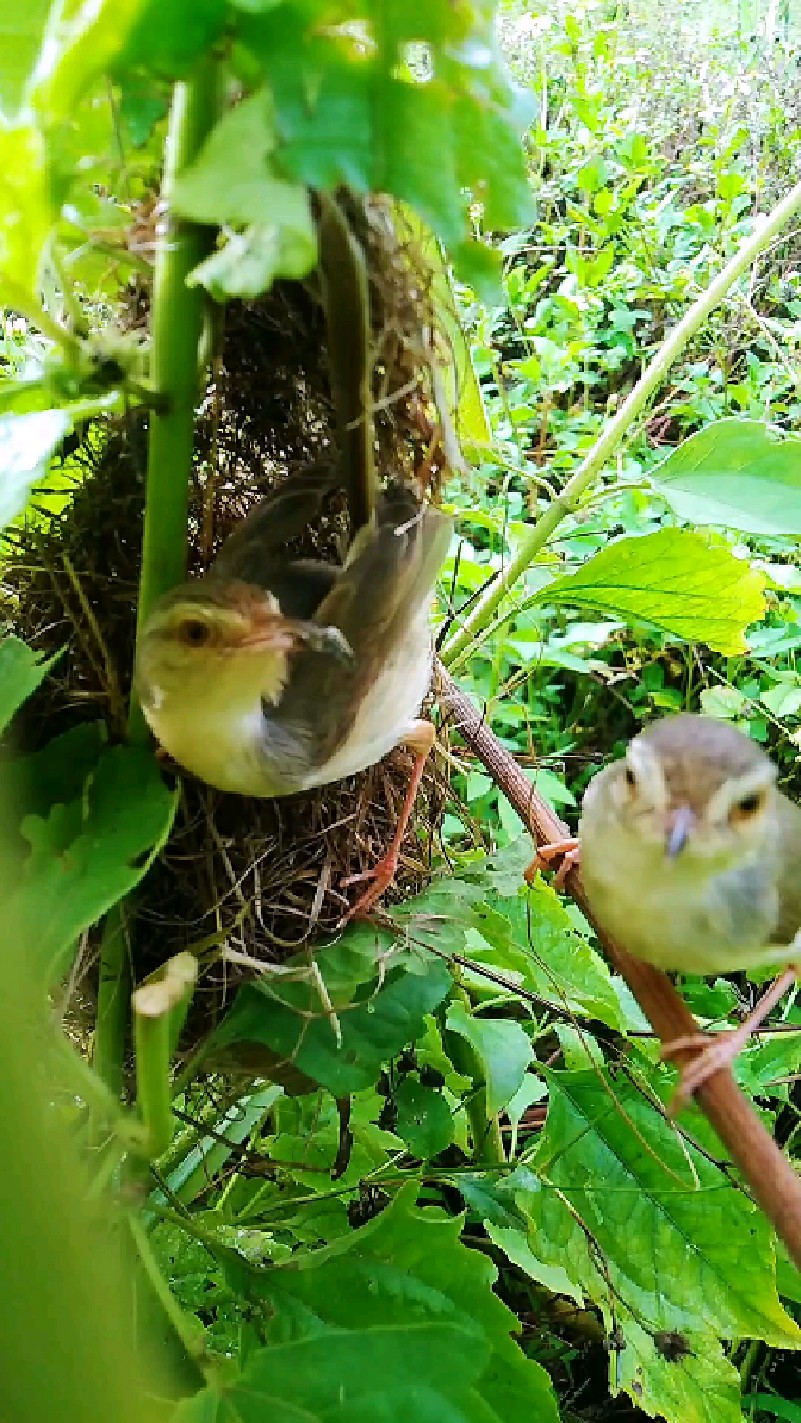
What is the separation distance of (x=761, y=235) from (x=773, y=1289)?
729 millimetres

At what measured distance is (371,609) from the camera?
0.68m

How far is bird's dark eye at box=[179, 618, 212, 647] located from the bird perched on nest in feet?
0.84

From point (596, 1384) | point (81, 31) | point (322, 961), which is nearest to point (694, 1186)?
point (322, 961)

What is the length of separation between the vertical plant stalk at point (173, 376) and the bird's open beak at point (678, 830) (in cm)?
31

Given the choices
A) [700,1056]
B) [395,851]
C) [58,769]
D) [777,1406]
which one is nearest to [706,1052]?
[700,1056]

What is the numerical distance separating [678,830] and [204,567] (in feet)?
1.10

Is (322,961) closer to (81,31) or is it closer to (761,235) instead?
(81,31)

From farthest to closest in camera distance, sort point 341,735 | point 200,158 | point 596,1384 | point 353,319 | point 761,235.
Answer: point 596,1384 → point 761,235 → point 341,735 → point 353,319 → point 200,158

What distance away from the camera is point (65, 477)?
751 mm

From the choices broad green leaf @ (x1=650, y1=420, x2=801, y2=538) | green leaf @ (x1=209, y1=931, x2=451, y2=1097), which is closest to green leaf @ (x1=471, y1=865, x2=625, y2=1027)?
green leaf @ (x1=209, y1=931, x2=451, y2=1097)

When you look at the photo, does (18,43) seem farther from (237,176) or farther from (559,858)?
(559,858)

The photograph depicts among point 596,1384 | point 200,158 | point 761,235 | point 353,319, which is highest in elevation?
A: point 200,158

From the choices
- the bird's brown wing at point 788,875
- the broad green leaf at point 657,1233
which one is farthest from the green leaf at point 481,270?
the broad green leaf at point 657,1233

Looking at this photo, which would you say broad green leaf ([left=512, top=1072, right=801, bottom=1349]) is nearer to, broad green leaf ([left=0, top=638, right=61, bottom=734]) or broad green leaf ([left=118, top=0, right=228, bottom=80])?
broad green leaf ([left=0, top=638, right=61, bottom=734])
